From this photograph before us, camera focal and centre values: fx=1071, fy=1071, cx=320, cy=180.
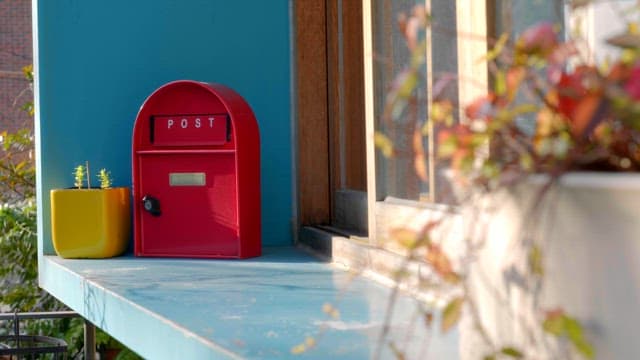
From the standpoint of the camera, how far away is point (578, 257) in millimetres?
1469

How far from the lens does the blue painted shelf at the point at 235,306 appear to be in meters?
2.53

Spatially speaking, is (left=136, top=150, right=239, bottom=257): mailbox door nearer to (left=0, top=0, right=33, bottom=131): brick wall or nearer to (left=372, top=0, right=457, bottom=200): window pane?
(left=372, top=0, right=457, bottom=200): window pane

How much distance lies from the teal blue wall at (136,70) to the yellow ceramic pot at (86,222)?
1.04 ft

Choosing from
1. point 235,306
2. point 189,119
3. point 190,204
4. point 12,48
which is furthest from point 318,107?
point 12,48

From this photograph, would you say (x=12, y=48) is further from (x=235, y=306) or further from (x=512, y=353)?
(x=512, y=353)

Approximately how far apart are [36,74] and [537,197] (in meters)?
3.98

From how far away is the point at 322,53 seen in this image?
514 centimetres

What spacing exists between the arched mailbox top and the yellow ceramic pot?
286mm

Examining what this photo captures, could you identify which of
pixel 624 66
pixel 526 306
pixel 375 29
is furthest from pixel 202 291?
pixel 624 66

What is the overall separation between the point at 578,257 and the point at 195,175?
10.8ft

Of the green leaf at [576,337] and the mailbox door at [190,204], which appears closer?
the green leaf at [576,337]

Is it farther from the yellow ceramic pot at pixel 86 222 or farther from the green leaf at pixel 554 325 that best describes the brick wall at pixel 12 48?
the green leaf at pixel 554 325

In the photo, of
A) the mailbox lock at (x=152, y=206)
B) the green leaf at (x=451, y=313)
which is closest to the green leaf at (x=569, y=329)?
the green leaf at (x=451, y=313)

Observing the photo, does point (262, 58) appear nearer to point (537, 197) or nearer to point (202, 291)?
point (202, 291)
